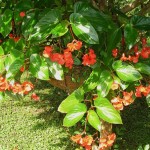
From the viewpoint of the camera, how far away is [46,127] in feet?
12.7

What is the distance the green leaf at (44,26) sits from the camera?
1190 millimetres

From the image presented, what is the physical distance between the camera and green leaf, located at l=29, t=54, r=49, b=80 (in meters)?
1.28

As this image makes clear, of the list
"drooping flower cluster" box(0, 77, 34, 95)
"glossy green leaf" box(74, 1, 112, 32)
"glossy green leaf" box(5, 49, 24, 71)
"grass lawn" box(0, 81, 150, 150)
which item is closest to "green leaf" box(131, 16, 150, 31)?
"glossy green leaf" box(74, 1, 112, 32)

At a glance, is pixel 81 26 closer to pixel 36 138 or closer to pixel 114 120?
pixel 114 120

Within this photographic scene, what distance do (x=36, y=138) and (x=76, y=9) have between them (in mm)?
2586

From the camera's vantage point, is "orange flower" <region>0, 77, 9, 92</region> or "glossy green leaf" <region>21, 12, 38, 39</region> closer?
"glossy green leaf" <region>21, 12, 38, 39</region>

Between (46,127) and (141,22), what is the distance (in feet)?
8.98

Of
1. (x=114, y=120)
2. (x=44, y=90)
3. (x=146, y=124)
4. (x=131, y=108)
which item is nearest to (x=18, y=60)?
(x=114, y=120)

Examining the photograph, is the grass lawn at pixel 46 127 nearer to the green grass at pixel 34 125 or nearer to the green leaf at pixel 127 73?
the green grass at pixel 34 125

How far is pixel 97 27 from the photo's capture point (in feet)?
4.20

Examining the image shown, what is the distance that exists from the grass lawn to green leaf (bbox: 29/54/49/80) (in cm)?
200

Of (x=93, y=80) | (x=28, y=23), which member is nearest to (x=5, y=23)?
(x=28, y=23)

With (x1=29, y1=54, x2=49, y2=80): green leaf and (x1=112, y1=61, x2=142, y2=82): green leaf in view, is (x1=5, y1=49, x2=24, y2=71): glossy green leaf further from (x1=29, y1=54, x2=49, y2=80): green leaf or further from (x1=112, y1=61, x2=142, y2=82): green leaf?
(x1=112, y1=61, x2=142, y2=82): green leaf

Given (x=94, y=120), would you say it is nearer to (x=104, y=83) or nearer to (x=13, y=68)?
(x=104, y=83)
